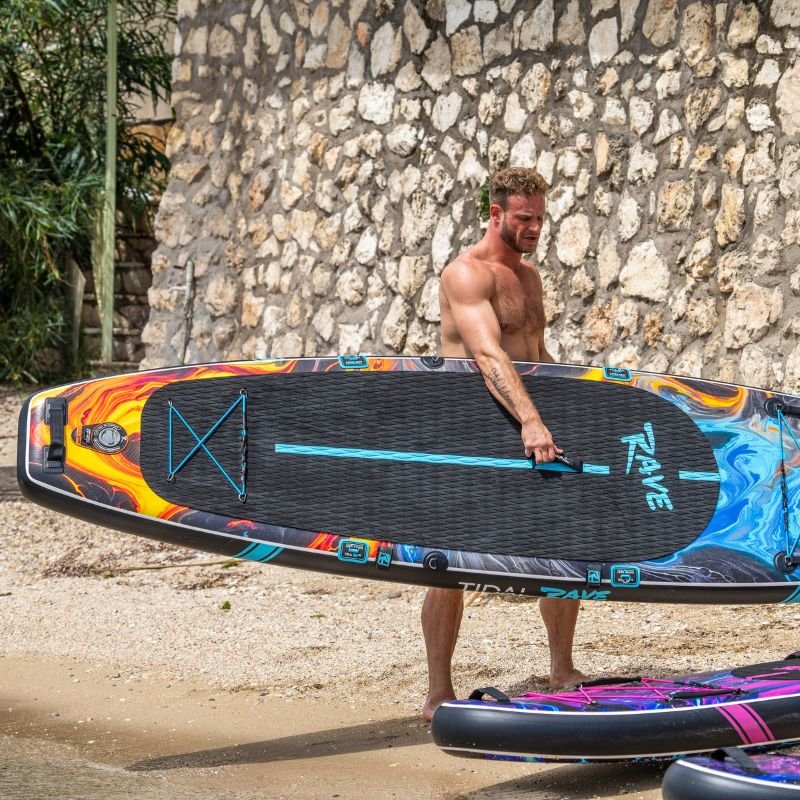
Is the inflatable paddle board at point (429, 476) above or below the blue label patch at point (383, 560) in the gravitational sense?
above

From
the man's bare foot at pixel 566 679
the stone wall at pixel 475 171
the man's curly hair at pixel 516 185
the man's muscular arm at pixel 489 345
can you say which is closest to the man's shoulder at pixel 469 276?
the man's muscular arm at pixel 489 345

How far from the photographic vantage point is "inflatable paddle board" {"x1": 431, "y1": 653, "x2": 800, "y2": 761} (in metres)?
3.26

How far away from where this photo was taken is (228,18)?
27.0 feet

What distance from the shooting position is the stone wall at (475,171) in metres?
5.62

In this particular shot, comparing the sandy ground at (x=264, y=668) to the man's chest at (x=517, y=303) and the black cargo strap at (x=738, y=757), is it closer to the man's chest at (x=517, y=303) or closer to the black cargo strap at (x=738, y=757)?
the black cargo strap at (x=738, y=757)

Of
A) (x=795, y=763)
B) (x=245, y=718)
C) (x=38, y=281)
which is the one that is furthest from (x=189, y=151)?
(x=795, y=763)

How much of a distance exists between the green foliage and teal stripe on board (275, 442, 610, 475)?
636 cm

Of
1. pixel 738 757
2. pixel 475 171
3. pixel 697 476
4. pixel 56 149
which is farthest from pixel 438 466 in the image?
pixel 56 149

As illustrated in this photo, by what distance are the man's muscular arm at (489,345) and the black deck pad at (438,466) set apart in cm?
10

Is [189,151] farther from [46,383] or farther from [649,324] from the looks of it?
[649,324]

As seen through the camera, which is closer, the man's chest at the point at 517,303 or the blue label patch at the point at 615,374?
the man's chest at the point at 517,303

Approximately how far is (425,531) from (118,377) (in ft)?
3.79

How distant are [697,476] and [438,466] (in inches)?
34.6

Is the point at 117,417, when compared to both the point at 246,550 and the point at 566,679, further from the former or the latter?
the point at 566,679
